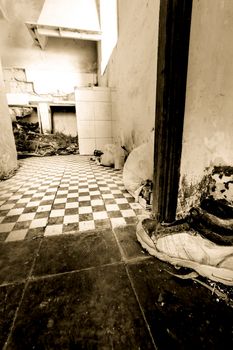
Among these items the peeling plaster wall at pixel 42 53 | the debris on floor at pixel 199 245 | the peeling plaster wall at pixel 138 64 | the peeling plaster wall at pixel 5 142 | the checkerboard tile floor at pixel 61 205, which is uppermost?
the peeling plaster wall at pixel 42 53

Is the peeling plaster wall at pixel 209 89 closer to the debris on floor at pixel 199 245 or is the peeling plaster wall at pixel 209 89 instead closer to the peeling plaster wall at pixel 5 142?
the debris on floor at pixel 199 245

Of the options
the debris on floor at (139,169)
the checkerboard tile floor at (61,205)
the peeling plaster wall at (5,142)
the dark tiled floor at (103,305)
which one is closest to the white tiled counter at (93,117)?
the peeling plaster wall at (5,142)

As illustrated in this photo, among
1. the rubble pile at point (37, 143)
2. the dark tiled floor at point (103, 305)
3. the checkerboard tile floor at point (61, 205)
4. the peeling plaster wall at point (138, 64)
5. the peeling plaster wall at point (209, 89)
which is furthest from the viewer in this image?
the rubble pile at point (37, 143)

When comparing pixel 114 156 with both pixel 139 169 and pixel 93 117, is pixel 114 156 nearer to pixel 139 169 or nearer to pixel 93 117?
pixel 139 169

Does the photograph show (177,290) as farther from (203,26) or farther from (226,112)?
(203,26)

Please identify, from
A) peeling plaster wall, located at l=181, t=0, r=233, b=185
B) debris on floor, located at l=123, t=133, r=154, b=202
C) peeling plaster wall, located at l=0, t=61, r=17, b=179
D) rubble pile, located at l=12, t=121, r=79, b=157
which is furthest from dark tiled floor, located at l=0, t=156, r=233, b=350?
rubble pile, located at l=12, t=121, r=79, b=157

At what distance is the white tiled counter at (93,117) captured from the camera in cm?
668

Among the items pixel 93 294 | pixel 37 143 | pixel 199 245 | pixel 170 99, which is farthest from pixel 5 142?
pixel 199 245

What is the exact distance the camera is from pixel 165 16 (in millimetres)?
1549

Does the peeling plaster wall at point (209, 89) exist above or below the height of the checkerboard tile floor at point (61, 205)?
above

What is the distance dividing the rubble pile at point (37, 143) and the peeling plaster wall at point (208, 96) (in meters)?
6.79

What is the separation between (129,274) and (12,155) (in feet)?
14.9

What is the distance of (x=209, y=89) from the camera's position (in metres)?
1.54

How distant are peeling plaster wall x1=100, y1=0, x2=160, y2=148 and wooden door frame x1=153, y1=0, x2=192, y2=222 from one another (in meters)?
1.16
